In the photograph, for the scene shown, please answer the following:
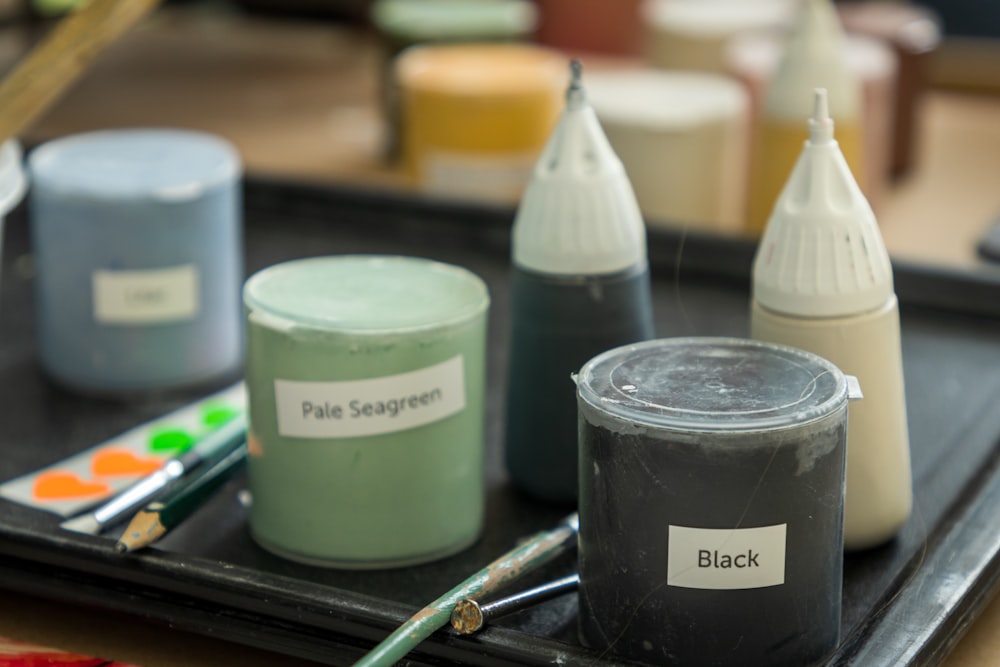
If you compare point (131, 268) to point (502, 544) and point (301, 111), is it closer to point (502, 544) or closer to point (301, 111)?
point (502, 544)

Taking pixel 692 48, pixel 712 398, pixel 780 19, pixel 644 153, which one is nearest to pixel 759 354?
pixel 712 398

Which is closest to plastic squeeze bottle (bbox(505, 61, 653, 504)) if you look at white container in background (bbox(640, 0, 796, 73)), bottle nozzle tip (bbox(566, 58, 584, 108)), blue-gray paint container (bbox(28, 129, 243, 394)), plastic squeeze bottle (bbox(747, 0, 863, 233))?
bottle nozzle tip (bbox(566, 58, 584, 108))

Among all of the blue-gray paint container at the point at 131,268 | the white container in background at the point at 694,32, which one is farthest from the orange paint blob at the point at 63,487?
the white container in background at the point at 694,32

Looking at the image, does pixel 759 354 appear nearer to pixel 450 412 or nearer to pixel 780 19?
pixel 450 412

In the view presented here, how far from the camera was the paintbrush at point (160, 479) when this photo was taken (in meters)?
0.59

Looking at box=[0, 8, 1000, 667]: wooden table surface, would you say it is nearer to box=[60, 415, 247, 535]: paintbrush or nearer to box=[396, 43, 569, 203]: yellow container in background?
box=[396, 43, 569, 203]: yellow container in background

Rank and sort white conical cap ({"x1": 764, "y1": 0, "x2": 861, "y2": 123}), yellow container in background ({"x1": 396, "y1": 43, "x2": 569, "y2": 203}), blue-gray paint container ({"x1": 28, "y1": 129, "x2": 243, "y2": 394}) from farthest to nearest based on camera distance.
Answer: yellow container in background ({"x1": 396, "y1": 43, "x2": 569, "y2": 203}) < white conical cap ({"x1": 764, "y1": 0, "x2": 861, "y2": 123}) < blue-gray paint container ({"x1": 28, "y1": 129, "x2": 243, "y2": 394})

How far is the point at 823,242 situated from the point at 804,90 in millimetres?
421

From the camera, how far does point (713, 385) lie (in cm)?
48

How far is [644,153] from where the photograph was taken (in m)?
1.01

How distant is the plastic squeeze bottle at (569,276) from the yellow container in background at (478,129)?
0.47 meters

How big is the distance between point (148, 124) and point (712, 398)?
41.6 inches

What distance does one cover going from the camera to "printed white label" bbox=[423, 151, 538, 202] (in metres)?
1.10

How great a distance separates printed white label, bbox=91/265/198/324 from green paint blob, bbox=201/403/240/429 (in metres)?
0.07
